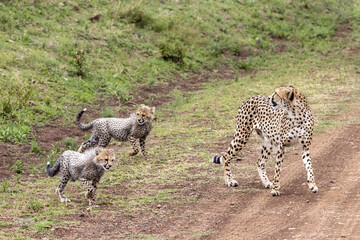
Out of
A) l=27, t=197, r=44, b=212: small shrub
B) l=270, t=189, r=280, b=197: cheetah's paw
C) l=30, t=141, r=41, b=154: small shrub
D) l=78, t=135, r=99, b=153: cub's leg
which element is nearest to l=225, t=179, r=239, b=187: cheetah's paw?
l=270, t=189, r=280, b=197: cheetah's paw

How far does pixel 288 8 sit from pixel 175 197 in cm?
1893

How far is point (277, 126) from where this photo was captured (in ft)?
26.7

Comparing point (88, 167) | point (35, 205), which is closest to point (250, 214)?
point (88, 167)

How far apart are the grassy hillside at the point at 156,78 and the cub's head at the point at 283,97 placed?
131 cm

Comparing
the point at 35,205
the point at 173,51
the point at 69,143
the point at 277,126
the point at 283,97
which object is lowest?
the point at 173,51

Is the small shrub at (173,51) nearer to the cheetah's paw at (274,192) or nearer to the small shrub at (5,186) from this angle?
the small shrub at (5,186)

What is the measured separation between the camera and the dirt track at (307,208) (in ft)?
21.0

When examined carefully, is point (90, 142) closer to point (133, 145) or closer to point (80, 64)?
point (133, 145)

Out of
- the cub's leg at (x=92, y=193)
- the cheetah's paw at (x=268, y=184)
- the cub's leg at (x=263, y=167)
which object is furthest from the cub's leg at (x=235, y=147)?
the cub's leg at (x=92, y=193)

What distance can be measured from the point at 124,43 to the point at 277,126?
1044 cm

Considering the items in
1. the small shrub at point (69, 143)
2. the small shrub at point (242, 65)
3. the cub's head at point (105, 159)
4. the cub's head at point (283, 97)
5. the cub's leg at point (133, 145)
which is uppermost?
the cub's head at point (283, 97)

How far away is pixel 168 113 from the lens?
13.9m

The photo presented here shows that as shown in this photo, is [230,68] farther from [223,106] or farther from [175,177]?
[175,177]

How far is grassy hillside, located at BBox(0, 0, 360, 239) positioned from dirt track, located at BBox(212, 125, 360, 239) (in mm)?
526
